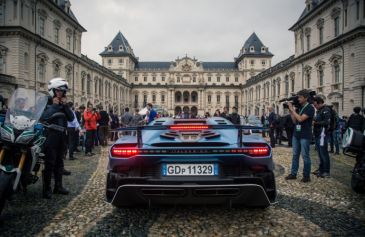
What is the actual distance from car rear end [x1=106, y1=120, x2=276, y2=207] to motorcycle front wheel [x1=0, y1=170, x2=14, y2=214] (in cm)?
126

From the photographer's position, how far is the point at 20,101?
398 centimetres

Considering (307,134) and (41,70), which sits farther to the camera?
(41,70)

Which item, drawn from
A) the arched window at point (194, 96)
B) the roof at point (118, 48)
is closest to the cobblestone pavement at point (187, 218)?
the roof at point (118, 48)

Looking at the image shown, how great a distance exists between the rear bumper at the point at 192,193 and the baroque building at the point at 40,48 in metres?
17.2

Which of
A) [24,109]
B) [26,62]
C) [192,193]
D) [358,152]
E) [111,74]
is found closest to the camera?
[192,193]

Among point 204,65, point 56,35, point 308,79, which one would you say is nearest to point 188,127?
point 56,35

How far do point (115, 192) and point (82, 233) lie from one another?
0.62 metres

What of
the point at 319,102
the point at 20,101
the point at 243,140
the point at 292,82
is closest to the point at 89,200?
the point at 20,101

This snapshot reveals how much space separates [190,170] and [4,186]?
2271 millimetres

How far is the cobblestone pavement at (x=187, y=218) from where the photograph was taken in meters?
3.20

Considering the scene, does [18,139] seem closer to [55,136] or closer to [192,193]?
[55,136]

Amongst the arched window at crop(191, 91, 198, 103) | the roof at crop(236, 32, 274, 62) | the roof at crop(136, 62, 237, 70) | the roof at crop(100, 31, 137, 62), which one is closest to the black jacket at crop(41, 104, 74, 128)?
the roof at crop(100, 31, 137, 62)

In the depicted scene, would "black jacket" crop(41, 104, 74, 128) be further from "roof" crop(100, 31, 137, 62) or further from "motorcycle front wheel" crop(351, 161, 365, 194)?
"roof" crop(100, 31, 137, 62)

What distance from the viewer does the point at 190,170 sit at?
3.06 metres
